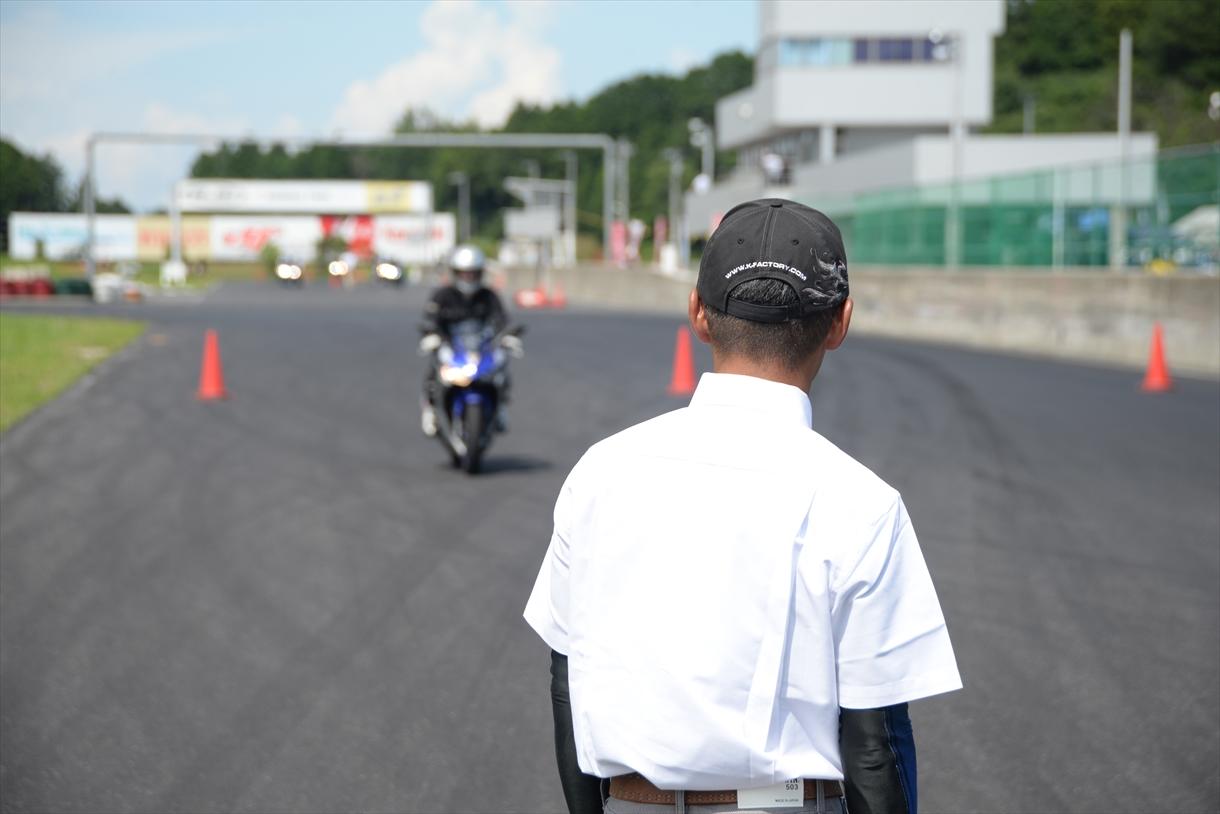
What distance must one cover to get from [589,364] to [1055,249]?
27.0ft

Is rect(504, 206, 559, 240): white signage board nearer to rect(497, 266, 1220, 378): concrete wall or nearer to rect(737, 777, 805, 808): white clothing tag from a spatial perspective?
rect(497, 266, 1220, 378): concrete wall

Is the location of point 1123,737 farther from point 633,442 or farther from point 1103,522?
point 1103,522

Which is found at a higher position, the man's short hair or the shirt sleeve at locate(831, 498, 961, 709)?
the man's short hair

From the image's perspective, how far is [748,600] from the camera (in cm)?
232

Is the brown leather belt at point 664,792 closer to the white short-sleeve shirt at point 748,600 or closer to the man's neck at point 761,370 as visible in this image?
the white short-sleeve shirt at point 748,600

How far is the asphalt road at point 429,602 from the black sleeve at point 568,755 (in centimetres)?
251

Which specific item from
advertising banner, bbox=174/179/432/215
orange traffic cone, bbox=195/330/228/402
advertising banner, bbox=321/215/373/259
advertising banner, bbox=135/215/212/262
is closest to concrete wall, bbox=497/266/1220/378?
orange traffic cone, bbox=195/330/228/402

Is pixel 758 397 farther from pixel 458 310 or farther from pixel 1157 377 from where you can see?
pixel 1157 377

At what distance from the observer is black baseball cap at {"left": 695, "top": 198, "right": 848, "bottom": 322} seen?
2.42m

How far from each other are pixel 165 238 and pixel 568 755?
12557cm

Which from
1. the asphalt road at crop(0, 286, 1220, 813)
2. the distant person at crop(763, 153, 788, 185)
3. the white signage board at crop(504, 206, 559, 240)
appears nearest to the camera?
the asphalt road at crop(0, 286, 1220, 813)

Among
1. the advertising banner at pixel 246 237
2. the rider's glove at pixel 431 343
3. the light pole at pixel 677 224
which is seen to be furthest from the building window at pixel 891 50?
the advertising banner at pixel 246 237

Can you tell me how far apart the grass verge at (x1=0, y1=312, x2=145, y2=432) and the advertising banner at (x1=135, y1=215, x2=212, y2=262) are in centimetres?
8918

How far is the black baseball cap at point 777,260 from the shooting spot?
2416 millimetres
